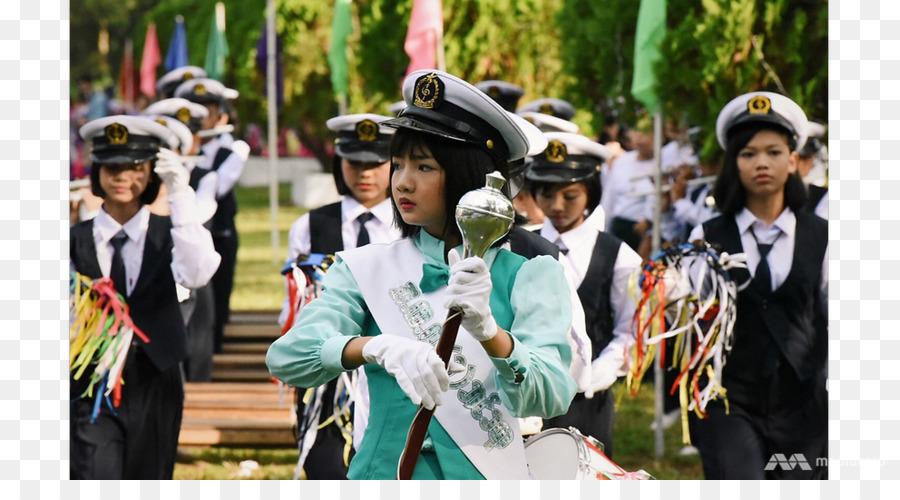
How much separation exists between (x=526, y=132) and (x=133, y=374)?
10.1ft

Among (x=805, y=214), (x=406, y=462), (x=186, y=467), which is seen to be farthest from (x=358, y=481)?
(x=186, y=467)

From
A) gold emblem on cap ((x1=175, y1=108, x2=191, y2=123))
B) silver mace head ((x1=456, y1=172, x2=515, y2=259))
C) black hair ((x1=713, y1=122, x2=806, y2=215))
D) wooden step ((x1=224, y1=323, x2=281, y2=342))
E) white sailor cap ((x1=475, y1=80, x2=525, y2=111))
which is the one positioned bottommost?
wooden step ((x1=224, y1=323, x2=281, y2=342))

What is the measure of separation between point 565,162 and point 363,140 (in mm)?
957

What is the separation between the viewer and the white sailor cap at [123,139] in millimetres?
5992

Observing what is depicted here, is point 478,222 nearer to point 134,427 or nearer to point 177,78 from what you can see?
point 134,427

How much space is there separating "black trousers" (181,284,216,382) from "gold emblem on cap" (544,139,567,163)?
3.24m

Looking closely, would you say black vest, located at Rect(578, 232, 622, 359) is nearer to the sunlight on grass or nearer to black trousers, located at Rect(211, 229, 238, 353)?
Answer: black trousers, located at Rect(211, 229, 238, 353)

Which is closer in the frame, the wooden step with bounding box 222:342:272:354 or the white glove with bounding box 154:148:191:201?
the white glove with bounding box 154:148:191:201

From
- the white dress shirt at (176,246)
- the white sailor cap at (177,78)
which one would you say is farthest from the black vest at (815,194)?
the white sailor cap at (177,78)

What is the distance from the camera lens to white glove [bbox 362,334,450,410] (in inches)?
112

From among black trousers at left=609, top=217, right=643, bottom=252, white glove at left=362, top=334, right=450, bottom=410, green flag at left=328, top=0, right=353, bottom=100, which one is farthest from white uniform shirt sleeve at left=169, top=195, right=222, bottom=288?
green flag at left=328, top=0, right=353, bottom=100

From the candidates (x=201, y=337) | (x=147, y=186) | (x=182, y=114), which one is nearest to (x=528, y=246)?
(x=147, y=186)

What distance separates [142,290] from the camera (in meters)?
5.82

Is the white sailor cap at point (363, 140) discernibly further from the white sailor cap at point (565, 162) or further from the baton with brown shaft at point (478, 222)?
the baton with brown shaft at point (478, 222)
